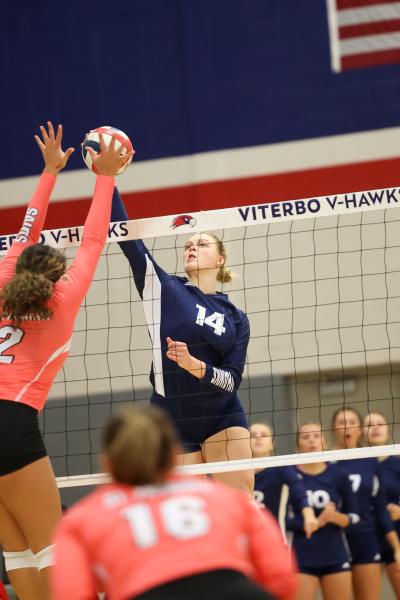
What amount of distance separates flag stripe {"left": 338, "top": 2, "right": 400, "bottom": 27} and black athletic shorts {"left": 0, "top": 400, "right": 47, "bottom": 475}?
695 cm

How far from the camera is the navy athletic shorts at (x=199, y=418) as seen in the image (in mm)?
5742

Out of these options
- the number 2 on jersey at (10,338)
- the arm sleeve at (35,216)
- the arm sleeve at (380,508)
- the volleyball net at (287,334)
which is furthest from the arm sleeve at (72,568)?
the volleyball net at (287,334)

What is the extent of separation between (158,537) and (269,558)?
0.38 m

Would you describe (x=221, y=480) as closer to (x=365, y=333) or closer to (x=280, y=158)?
(x=365, y=333)

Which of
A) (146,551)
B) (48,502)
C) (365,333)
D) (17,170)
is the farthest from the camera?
(17,170)

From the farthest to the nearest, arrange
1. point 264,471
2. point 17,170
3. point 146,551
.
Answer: point 17,170 → point 264,471 → point 146,551

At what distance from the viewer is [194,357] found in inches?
226

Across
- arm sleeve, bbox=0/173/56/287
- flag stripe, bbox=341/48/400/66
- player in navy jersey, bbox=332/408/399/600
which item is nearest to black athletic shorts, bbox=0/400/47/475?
arm sleeve, bbox=0/173/56/287

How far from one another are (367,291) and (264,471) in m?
2.74

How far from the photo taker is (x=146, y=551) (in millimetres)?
2480

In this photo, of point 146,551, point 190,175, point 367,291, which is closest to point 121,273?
point 190,175

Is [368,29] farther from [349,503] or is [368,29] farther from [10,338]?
[10,338]

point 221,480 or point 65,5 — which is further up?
point 65,5

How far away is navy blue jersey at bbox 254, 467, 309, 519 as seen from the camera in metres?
7.52
